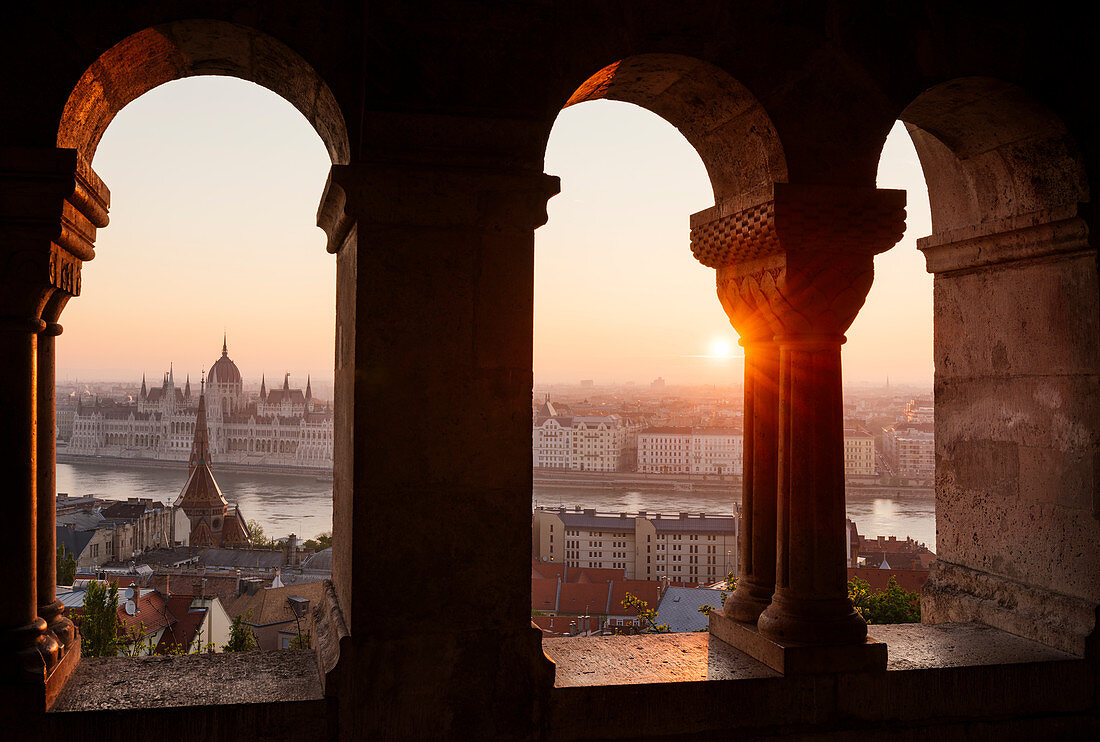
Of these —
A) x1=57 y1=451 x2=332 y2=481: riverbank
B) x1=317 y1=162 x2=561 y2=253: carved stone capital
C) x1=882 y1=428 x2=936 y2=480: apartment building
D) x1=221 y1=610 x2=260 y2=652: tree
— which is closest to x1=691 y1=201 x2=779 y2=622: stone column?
x1=317 y1=162 x2=561 y2=253: carved stone capital

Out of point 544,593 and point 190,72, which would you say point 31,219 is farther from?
point 544,593

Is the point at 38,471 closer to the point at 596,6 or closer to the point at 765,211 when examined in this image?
the point at 596,6

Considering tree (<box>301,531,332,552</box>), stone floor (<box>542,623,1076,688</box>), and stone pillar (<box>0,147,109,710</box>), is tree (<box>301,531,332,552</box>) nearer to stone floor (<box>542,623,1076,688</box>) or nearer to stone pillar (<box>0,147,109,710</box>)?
stone floor (<box>542,623,1076,688</box>)

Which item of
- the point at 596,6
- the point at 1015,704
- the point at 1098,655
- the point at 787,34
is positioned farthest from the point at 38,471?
the point at 1098,655

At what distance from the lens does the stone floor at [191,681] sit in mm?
2613

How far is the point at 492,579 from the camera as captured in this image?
2766 mm

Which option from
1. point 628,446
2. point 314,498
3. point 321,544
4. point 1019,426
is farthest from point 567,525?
point 314,498

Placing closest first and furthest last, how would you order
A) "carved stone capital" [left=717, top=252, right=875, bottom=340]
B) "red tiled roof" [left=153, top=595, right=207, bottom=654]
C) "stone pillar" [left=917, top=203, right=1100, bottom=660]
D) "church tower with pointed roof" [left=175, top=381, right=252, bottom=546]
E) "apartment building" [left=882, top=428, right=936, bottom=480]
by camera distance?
"carved stone capital" [left=717, top=252, right=875, bottom=340] → "stone pillar" [left=917, top=203, right=1100, bottom=660] → "apartment building" [left=882, top=428, right=936, bottom=480] → "red tiled roof" [left=153, top=595, right=207, bottom=654] → "church tower with pointed roof" [left=175, top=381, right=252, bottom=546]

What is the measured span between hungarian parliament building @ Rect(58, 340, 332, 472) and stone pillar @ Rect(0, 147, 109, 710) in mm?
87161

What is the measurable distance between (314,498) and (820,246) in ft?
235

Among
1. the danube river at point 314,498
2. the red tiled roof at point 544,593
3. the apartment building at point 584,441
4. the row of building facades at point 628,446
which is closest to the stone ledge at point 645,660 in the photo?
the danube river at point 314,498

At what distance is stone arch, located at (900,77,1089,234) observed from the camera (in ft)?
10.8

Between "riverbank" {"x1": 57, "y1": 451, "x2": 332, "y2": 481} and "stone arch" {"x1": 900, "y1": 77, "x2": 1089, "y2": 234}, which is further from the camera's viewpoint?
"riverbank" {"x1": 57, "y1": 451, "x2": 332, "y2": 481}

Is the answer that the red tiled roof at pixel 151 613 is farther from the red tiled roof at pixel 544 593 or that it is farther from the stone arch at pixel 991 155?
the stone arch at pixel 991 155
